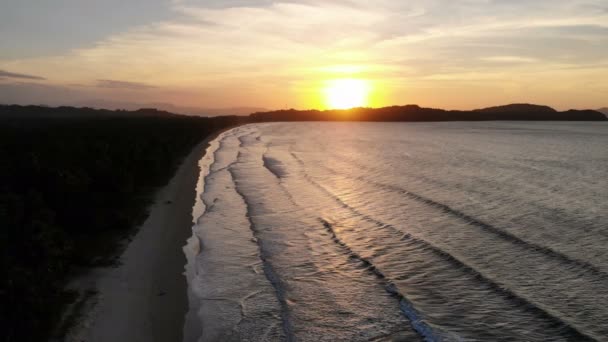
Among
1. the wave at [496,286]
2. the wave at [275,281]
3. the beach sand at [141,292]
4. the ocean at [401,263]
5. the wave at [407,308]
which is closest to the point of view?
the beach sand at [141,292]

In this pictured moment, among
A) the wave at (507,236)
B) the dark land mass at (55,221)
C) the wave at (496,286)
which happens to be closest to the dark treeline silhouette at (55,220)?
the dark land mass at (55,221)

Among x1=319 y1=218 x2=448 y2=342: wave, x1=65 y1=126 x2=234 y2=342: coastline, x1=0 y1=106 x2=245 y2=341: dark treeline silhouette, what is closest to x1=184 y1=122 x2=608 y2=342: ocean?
x1=319 y1=218 x2=448 y2=342: wave

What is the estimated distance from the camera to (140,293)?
10.8 metres

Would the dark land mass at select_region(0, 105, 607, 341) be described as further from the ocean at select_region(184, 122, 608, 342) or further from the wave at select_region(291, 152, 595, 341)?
the wave at select_region(291, 152, 595, 341)

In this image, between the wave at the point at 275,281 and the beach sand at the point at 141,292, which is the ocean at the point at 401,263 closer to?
the wave at the point at 275,281

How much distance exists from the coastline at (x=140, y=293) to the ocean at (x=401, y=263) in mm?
403

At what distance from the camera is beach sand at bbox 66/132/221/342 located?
8.91m

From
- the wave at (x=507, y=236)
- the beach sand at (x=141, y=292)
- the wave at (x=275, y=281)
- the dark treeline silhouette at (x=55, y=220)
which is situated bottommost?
the wave at (x=275, y=281)

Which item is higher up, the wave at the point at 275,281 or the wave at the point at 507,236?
the wave at the point at 507,236

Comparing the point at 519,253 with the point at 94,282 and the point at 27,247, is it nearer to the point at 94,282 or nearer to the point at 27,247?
the point at 94,282

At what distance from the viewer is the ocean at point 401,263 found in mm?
9523

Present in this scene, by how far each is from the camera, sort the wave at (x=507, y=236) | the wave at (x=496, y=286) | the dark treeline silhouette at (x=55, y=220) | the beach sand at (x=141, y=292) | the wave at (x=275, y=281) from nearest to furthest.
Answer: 1. the dark treeline silhouette at (x=55, y=220)
2. the beach sand at (x=141, y=292)
3. the wave at (x=496, y=286)
4. the wave at (x=275, y=281)
5. the wave at (x=507, y=236)

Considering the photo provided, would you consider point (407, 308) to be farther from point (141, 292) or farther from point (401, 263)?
point (141, 292)

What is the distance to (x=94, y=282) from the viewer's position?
36.9 ft
